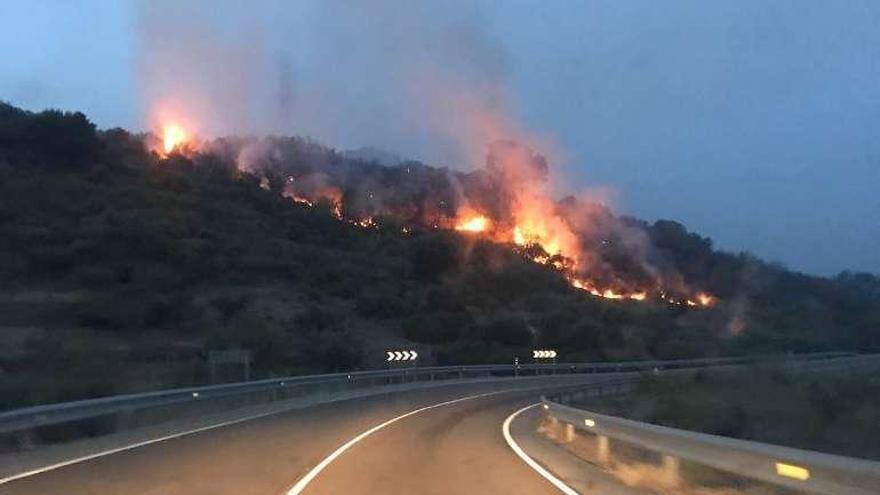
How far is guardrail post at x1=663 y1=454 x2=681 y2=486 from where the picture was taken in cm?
1542

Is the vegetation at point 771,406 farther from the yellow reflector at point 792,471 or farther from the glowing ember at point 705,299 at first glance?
the glowing ember at point 705,299

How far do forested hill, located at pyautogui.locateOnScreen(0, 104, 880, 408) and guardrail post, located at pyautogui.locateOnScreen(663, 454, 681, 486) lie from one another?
53.8 ft

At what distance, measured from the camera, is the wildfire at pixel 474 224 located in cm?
11126

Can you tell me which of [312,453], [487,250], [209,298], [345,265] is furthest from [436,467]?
[487,250]

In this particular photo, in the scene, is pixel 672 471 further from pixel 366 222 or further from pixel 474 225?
pixel 474 225

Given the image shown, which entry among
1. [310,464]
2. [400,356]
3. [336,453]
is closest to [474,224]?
[400,356]

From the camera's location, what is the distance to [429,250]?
92125 millimetres

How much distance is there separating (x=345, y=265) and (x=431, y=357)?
17365 mm

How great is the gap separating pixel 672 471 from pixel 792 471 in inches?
195

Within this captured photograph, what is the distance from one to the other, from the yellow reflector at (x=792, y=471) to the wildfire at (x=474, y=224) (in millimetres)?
99064

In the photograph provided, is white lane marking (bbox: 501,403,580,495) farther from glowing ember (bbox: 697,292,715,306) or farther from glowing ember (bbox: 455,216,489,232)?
glowing ember (bbox: 697,292,715,306)

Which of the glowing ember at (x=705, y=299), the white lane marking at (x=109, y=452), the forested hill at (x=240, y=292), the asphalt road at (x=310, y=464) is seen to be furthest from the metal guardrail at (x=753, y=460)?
the glowing ember at (x=705, y=299)

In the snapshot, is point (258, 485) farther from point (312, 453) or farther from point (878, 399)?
point (878, 399)

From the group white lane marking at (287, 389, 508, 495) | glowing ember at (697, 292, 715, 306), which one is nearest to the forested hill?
glowing ember at (697, 292, 715, 306)
